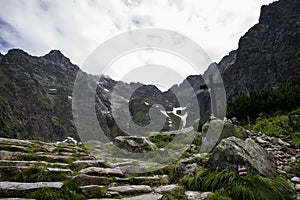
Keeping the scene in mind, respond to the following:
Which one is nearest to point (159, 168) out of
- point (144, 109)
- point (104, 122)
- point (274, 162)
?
point (274, 162)

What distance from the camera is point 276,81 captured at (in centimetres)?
9094

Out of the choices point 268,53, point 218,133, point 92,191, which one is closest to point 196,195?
point 92,191

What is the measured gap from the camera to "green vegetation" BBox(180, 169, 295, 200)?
5324 mm

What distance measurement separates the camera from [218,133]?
37.1 ft

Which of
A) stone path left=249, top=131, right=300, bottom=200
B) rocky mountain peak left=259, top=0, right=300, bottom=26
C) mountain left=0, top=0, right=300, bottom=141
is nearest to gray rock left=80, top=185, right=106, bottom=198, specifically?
stone path left=249, top=131, right=300, bottom=200

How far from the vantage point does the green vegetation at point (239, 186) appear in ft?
17.5

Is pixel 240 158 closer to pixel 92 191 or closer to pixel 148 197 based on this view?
pixel 148 197

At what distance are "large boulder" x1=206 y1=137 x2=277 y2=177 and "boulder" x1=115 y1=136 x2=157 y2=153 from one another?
5667 mm

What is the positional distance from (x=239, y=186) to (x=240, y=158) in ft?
4.14

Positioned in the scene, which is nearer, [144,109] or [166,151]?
[166,151]

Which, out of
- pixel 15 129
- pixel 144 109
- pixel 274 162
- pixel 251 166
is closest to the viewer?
pixel 251 166

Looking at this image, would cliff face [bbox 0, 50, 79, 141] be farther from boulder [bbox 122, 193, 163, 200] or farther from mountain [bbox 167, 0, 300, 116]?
boulder [bbox 122, 193, 163, 200]

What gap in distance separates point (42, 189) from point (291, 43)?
107m

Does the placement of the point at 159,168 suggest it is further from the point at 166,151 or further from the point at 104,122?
the point at 104,122
